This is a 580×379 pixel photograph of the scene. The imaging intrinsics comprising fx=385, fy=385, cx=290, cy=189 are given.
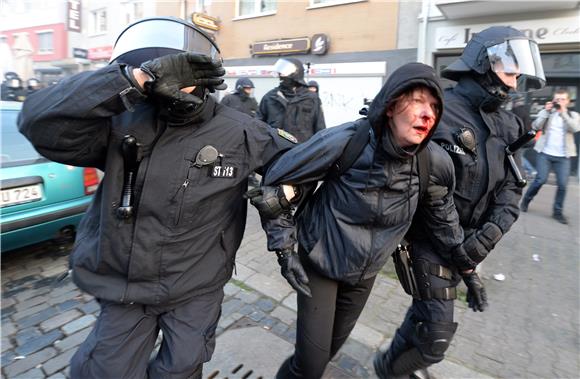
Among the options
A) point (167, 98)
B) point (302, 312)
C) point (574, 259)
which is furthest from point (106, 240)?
point (574, 259)

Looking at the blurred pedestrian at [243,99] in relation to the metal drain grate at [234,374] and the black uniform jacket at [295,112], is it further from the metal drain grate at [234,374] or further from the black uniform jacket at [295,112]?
the metal drain grate at [234,374]

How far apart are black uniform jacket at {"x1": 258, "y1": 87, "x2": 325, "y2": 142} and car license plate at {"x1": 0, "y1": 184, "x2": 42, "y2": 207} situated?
9.85ft

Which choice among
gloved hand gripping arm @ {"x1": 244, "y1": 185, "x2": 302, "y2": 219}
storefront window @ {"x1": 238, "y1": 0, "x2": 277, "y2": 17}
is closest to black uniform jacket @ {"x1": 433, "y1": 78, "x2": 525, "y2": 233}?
gloved hand gripping arm @ {"x1": 244, "y1": 185, "x2": 302, "y2": 219}

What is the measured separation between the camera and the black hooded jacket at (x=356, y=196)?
72.4 inches

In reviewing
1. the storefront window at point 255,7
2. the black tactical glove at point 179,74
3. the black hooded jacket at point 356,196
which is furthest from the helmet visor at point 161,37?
the storefront window at point 255,7

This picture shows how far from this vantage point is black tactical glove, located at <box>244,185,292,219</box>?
1.89 metres

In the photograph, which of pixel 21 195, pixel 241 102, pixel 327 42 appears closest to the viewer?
pixel 21 195

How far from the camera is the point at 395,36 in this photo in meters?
10.7

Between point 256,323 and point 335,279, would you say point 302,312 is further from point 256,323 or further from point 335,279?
point 256,323

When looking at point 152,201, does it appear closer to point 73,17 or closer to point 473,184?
point 473,184

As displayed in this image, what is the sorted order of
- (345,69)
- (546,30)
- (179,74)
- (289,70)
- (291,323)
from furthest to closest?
(345,69) → (546,30) → (289,70) → (291,323) → (179,74)

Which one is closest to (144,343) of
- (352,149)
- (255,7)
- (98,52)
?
(352,149)

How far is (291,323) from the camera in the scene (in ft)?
10.2

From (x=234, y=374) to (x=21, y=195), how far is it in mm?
2506
